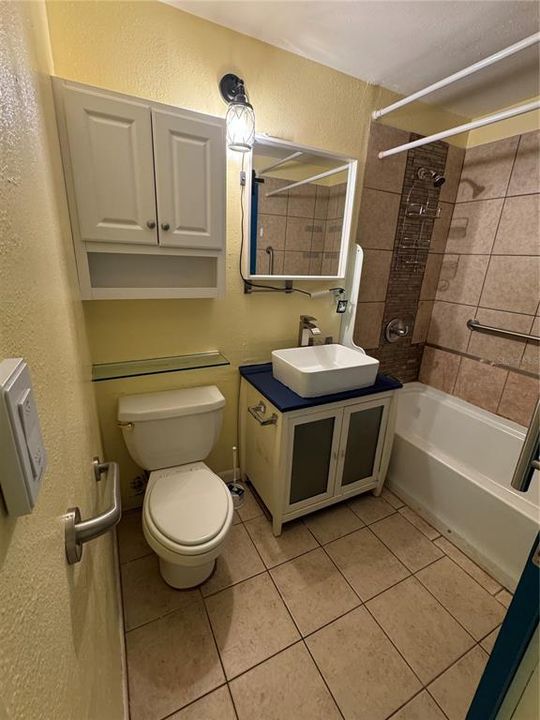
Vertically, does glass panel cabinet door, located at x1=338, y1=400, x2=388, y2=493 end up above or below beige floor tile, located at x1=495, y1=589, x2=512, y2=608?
above

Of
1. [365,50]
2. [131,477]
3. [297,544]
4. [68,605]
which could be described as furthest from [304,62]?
[297,544]

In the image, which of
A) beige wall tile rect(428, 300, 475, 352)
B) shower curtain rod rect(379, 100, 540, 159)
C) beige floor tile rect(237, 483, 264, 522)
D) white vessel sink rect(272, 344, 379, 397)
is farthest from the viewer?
beige wall tile rect(428, 300, 475, 352)

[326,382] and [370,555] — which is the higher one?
[326,382]

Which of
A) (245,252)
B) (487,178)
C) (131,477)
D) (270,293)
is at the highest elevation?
(487,178)

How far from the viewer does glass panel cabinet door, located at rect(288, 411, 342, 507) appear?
1.56 meters

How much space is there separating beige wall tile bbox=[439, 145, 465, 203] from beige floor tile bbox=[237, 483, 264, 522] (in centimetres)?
236

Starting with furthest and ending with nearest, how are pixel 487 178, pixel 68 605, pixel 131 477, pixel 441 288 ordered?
pixel 441 288, pixel 487 178, pixel 131 477, pixel 68 605

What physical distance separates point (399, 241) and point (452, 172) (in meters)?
A: 0.63

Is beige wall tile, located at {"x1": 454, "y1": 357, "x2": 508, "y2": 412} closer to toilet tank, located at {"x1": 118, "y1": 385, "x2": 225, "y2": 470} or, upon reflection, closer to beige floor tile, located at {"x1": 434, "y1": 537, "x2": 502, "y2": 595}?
beige floor tile, located at {"x1": 434, "y1": 537, "x2": 502, "y2": 595}

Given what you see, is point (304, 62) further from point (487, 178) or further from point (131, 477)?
point (131, 477)

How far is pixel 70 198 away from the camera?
1.11m

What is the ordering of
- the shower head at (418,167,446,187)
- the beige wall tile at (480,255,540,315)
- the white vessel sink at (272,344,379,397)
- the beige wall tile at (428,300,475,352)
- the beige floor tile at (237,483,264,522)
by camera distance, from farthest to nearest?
the beige wall tile at (428,300,475,352) < the shower head at (418,167,446,187) < the beige wall tile at (480,255,540,315) < the beige floor tile at (237,483,264,522) < the white vessel sink at (272,344,379,397)

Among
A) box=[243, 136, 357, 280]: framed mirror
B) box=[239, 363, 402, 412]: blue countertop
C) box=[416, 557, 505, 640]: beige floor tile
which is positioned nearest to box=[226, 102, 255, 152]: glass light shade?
box=[243, 136, 357, 280]: framed mirror

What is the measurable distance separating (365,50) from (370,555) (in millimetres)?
2473
